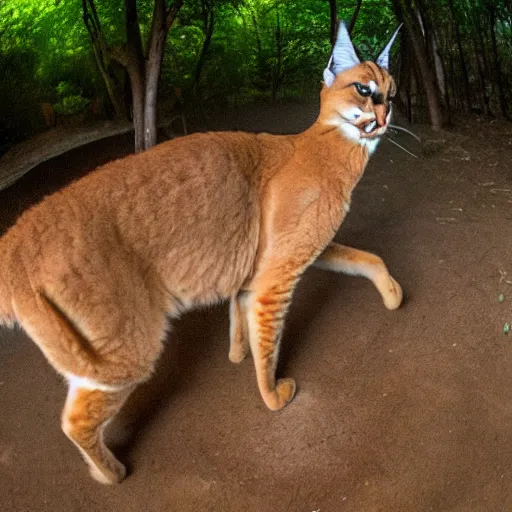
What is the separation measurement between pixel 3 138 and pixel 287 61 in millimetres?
2441

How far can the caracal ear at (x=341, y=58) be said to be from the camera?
8.86 ft

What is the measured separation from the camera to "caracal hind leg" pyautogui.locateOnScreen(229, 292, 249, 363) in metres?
3.05

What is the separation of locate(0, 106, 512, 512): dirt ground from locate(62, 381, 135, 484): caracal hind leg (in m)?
0.12

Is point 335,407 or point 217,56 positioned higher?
point 217,56

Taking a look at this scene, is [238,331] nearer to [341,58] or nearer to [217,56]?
[341,58]

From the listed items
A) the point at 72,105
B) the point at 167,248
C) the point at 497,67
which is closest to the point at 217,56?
the point at 72,105

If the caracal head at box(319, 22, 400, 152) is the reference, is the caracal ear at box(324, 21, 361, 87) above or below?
above

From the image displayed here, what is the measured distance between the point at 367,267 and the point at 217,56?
2.50m

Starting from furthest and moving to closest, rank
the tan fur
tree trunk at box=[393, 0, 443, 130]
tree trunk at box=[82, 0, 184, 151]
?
tree trunk at box=[393, 0, 443, 130] < tree trunk at box=[82, 0, 184, 151] < the tan fur

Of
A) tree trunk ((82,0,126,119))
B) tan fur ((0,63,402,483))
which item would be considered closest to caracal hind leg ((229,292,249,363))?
tan fur ((0,63,402,483))

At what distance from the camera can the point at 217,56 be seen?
191 inches

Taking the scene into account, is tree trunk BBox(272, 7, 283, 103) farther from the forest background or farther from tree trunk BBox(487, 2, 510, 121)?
tree trunk BBox(487, 2, 510, 121)

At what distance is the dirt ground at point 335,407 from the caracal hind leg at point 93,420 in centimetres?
12

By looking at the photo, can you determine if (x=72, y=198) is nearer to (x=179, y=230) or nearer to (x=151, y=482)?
(x=179, y=230)
